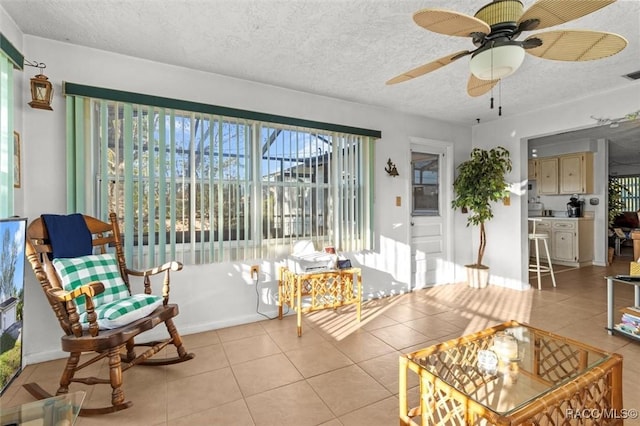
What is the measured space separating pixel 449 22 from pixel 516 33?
446mm

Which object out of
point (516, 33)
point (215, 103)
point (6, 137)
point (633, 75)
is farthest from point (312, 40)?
point (633, 75)

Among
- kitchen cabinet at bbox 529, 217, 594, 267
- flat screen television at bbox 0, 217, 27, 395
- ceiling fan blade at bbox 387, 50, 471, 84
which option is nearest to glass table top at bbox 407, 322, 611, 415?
ceiling fan blade at bbox 387, 50, 471, 84

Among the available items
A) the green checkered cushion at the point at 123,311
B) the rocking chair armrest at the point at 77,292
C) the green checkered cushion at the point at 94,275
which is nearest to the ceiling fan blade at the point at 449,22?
the rocking chair armrest at the point at 77,292

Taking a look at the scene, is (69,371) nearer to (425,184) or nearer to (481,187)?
(425,184)

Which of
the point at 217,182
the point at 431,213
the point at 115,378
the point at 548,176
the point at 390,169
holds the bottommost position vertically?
the point at 115,378

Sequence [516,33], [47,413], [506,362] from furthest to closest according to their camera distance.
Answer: [506,362], [516,33], [47,413]

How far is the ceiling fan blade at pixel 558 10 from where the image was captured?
50.9 inches

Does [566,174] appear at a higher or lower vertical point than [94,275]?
higher

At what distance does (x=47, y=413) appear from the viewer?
1319 millimetres

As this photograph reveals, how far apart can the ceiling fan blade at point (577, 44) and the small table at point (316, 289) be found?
89.8 inches

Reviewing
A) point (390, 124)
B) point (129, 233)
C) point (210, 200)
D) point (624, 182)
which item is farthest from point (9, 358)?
point (624, 182)

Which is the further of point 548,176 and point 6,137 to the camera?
point 548,176

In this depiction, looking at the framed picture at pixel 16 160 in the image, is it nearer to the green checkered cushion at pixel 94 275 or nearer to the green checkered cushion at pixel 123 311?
the green checkered cushion at pixel 94 275

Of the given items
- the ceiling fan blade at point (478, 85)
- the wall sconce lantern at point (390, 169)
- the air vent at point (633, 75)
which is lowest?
the wall sconce lantern at point (390, 169)
